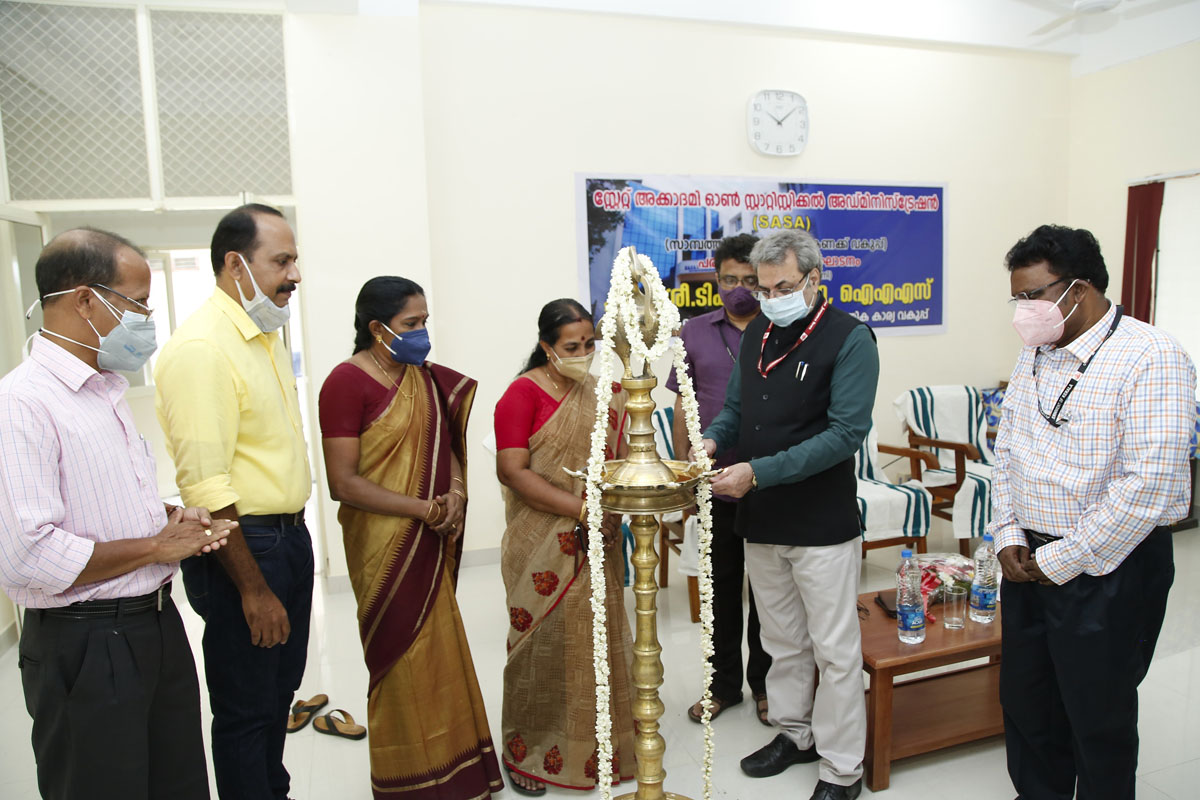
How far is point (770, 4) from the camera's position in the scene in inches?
186

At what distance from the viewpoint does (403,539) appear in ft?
7.00

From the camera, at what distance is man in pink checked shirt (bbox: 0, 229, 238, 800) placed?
135 centimetres

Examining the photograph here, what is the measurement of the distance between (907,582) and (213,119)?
12.6 feet

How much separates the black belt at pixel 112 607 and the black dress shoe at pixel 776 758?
1732 mm

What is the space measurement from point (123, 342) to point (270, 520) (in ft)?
1.86

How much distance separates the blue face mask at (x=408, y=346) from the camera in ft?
6.82

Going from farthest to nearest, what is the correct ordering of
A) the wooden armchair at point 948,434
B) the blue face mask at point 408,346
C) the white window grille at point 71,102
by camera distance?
the wooden armchair at point 948,434, the white window grille at point 71,102, the blue face mask at point 408,346

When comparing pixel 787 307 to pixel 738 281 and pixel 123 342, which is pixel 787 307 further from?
pixel 123 342

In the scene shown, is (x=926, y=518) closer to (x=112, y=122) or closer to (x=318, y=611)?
(x=318, y=611)

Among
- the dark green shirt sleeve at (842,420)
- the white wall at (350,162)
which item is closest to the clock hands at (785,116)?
the white wall at (350,162)

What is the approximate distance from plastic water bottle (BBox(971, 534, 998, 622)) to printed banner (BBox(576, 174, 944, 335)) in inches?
87.4

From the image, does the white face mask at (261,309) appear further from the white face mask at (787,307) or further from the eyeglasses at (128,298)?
the white face mask at (787,307)

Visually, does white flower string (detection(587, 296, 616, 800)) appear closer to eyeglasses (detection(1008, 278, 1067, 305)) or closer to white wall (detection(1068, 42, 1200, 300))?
eyeglasses (detection(1008, 278, 1067, 305))

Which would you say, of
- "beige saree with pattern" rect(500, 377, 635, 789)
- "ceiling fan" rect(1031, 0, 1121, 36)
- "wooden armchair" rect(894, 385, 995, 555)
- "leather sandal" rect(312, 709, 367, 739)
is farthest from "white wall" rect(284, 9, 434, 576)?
"ceiling fan" rect(1031, 0, 1121, 36)
